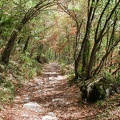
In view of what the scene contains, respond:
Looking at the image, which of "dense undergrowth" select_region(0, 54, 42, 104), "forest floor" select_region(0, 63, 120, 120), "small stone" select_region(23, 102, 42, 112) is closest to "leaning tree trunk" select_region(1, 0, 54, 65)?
"dense undergrowth" select_region(0, 54, 42, 104)

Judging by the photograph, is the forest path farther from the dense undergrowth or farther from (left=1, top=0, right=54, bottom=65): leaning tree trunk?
(left=1, top=0, right=54, bottom=65): leaning tree trunk

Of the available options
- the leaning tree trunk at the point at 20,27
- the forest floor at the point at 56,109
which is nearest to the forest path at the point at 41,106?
the forest floor at the point at 56,109

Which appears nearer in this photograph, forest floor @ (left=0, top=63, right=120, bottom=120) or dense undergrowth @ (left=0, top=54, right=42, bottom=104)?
forest floor @ (left=0, top=63, right=120, bottom=120)

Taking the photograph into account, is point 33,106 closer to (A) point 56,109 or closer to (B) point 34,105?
(B) point 34,105

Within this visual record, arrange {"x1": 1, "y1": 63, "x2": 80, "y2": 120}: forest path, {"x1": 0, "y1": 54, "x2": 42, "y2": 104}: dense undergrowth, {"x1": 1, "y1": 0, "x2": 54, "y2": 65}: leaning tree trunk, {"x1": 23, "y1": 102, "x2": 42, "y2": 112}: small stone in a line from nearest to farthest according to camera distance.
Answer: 1. {"x1": 1, "y1": 63, "x2": 80, "y2": 120}: forest path
2. {"x1": 23, "y1": 102, "x2": 42, "y2": 112}: small stone
3. {"x1": 0, "y1": 54, "x2": 42, "y2": 104}: dense undergrowth
4. {"x1": 1, "y1": 0, "x2": 54, "y2": 65}: leaning tree trunk

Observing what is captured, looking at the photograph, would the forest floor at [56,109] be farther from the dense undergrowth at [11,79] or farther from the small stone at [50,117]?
the dense undergrowth at [11,79]

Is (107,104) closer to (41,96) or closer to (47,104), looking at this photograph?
(47,104)

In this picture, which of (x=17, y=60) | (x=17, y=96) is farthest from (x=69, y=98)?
(x=17, y=60)

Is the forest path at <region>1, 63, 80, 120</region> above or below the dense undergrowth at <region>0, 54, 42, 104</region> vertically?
below

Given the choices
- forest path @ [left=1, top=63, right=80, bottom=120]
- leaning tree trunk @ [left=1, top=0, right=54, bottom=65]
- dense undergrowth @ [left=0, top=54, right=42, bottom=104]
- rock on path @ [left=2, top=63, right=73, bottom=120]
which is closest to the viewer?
rock on path @ [left=2, top=63, right=73, bottom=120]

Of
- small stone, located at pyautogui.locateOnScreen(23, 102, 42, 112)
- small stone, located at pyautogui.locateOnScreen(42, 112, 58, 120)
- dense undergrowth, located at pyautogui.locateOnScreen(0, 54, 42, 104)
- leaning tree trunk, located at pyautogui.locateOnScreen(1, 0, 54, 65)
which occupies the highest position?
leaning tree trunk, located at pyautogui.locateOnScreen(1, 0, 54, 65)

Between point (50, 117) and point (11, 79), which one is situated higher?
point (11, 79)

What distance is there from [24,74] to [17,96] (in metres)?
6.82

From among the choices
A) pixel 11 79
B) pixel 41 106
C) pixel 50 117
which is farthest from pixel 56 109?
pixel 11 79
